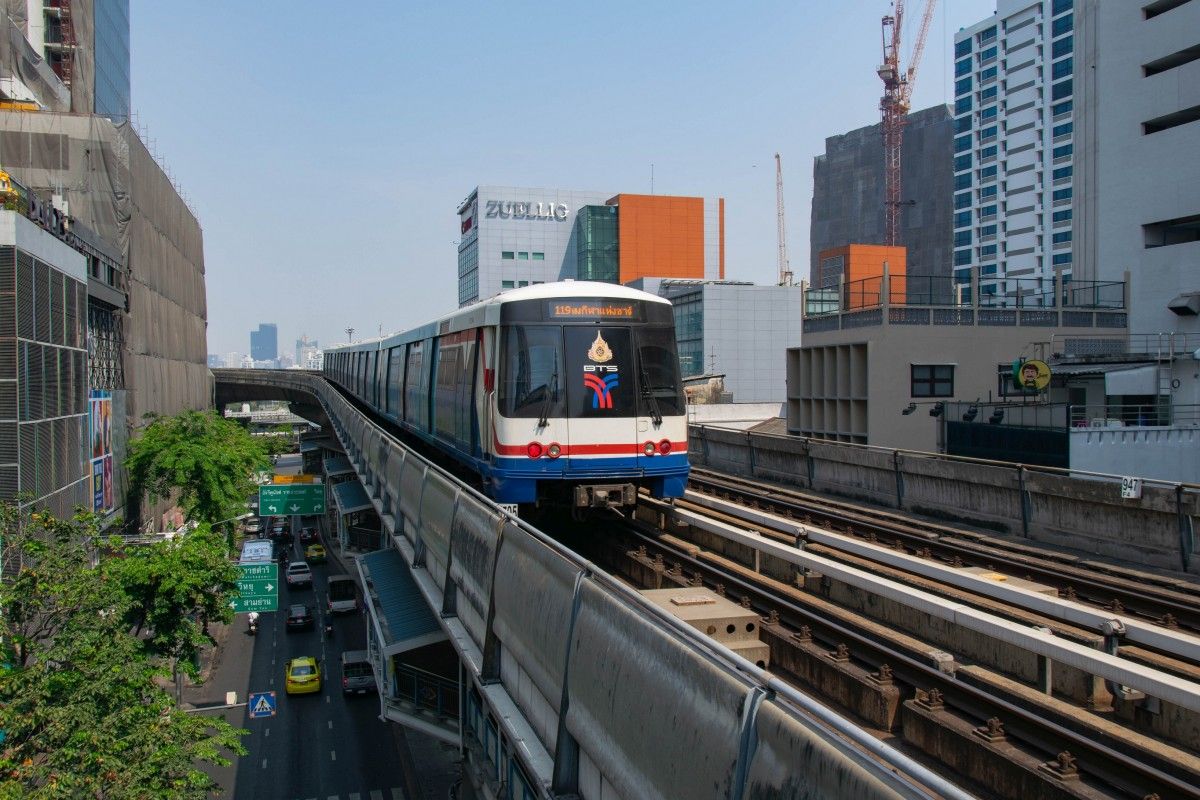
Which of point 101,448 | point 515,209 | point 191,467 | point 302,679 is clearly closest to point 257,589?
point 302,679

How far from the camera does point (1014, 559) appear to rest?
12.1 m

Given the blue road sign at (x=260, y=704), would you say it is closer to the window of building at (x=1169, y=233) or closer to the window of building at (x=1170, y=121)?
the window of building at (x=1169, y=233)

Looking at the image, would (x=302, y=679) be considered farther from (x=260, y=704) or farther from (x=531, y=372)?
(x=531, y=372)

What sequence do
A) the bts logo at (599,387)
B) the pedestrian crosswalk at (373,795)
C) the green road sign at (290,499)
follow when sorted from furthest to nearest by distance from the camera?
1. the green road sign at (290,499)
2. the pedestrian crosswalk at (373,795)
3. the bts logo at (599,387)

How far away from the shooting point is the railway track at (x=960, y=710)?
5.79 meters

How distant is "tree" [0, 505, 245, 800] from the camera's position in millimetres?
12898

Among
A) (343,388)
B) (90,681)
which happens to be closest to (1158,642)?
(90,681)

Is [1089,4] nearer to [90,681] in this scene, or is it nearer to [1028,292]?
[1028,292]

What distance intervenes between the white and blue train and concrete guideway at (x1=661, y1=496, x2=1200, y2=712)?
2294mm

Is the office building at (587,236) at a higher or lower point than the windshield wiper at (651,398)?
higher

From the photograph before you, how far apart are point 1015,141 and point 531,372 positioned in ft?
333

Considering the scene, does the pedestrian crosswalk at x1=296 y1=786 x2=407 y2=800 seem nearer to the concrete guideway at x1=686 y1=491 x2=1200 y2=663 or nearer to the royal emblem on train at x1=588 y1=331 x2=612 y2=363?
the concrete guideway at x1=686 y1=491 x2=1200 y2=663

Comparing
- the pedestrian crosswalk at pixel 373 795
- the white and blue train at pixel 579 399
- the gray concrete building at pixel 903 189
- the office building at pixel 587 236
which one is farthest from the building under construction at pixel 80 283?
the gray concrete building at pixel 903 189

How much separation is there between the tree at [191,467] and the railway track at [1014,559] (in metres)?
23.4
